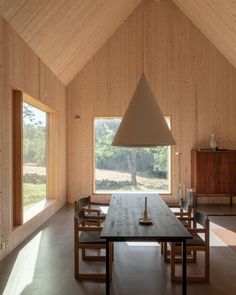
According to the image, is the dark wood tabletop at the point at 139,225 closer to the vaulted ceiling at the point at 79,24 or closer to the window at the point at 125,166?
the vaulted ceiling at the point at 79,24

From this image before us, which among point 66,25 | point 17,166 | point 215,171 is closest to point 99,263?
point 17,166

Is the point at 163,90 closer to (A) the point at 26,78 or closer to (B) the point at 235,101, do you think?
(B) the point at 235,101

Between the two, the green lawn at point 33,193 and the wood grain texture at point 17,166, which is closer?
the wood grain texture at point 17,166

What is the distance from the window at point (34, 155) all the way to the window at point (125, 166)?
5.87 feet

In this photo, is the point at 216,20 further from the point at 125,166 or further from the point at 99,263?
the point at 99,263

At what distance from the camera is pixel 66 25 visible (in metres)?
5.57

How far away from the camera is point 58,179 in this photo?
24.6 ft

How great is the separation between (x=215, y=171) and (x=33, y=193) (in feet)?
14.6

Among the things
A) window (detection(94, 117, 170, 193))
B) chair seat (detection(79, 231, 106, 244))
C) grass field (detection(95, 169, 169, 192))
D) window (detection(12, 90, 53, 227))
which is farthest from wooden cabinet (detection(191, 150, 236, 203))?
chair seat (detection(79, 231, 106, 244))

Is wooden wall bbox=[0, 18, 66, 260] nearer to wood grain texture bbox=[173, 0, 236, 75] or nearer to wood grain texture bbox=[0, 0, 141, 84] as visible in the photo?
wood grain texture bbox=[0, 0, 141, 84]

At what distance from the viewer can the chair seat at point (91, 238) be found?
3434 millimetres

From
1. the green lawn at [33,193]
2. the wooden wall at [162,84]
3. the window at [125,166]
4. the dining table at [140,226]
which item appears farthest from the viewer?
the window at [125,166]

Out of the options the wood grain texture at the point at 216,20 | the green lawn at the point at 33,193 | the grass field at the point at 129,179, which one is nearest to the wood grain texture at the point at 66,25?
the wood grain texture at the point at 216,20

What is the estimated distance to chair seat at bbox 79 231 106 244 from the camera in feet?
11.3
